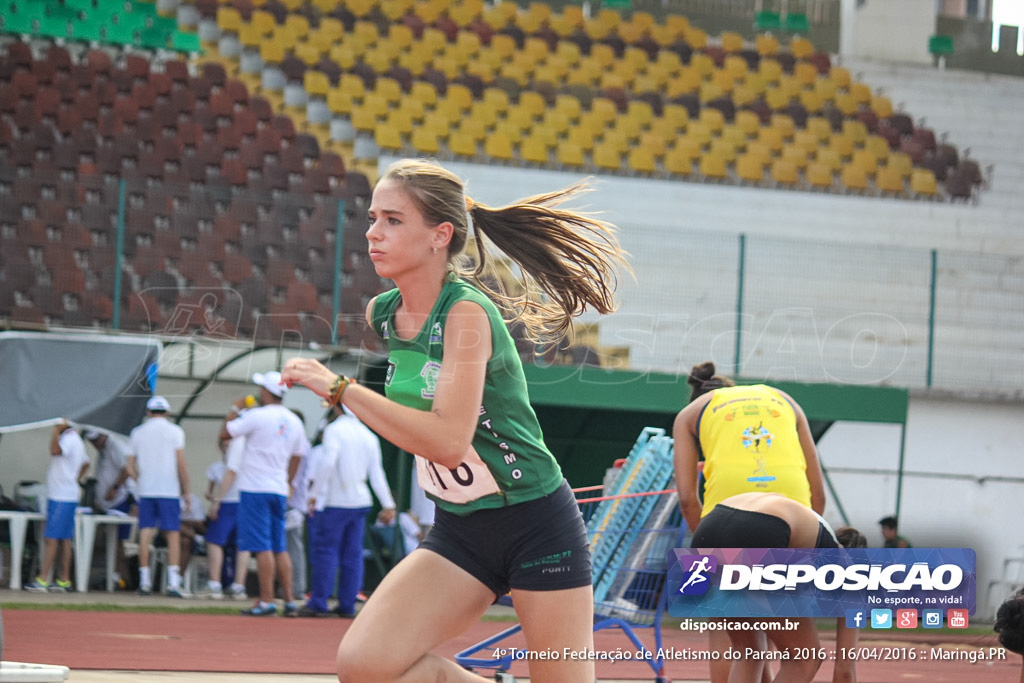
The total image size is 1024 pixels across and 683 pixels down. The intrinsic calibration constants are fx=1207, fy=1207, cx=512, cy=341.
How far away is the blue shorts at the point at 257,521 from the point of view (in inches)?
418

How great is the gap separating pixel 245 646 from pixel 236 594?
3909 millimetres

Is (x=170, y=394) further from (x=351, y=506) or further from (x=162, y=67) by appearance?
(x=162, y=67)

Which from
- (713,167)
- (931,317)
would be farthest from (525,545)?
(713,167)

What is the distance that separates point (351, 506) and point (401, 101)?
10778mm

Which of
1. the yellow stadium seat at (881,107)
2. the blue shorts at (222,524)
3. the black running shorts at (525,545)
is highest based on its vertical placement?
the yellow stadium seat at (881,107)

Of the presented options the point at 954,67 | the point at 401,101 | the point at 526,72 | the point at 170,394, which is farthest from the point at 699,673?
the point at 954,67

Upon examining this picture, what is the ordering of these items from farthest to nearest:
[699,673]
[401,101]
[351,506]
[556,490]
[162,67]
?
[401,101] < [162,67] < [351,506] < [699,673] < [556,490]

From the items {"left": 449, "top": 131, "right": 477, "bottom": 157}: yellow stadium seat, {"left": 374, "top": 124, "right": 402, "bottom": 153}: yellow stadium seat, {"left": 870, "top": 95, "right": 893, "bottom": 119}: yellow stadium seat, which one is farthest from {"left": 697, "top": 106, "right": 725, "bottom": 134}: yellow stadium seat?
{"left": 374, "top": 124, "right": 402, "bottom": 153}: yellow stadium seat

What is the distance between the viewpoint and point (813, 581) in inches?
192

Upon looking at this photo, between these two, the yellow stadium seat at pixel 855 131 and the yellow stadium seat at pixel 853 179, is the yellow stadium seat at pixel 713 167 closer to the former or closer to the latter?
the yellow stadium seat at pixel 853 179

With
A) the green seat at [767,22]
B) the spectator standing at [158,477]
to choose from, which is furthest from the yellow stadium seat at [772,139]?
the spectator standing at [158,477]

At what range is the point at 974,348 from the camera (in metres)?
15.6

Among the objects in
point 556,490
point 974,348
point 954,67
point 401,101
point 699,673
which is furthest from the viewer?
point 954,67

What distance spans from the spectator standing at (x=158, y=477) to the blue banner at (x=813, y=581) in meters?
7.22
